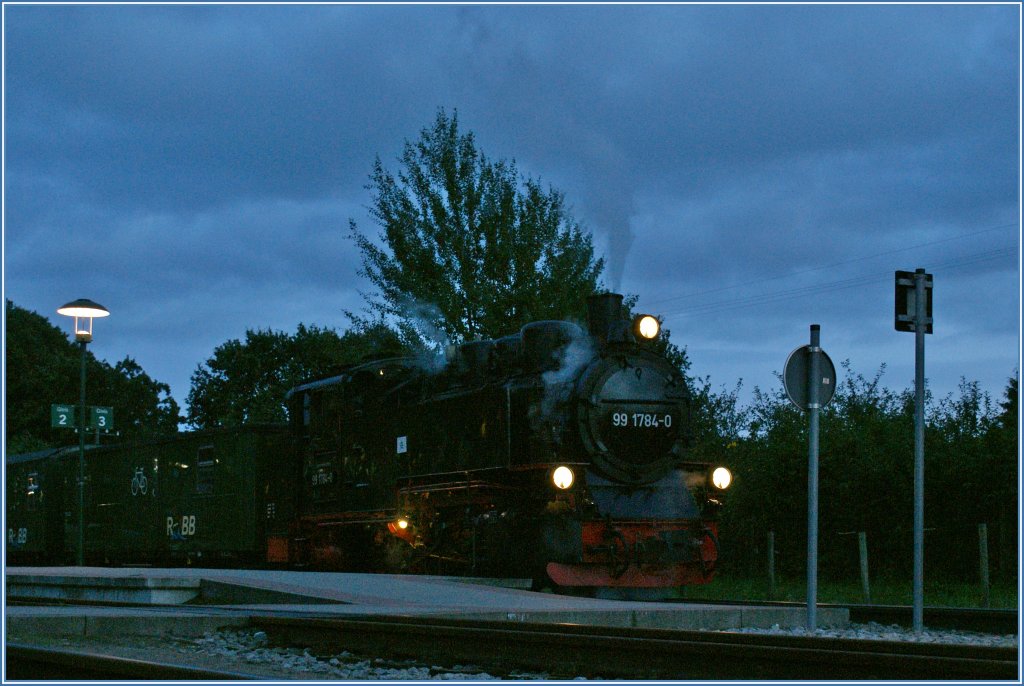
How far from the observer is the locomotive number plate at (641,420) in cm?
1330

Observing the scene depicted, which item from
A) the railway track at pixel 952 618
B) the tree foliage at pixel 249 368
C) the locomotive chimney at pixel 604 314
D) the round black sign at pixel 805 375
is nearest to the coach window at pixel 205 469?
the locomotive chimney at pixel 604 314

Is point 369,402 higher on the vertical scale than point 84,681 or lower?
higher

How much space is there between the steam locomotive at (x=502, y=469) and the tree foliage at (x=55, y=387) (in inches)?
1258

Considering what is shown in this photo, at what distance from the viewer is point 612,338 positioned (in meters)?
13.7

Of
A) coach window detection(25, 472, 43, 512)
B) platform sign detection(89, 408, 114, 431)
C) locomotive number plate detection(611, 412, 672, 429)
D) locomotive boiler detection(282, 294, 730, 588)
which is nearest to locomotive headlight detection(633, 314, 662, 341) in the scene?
locomotive boiler detection(282, 294, 730, 588)

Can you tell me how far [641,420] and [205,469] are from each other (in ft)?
30.1

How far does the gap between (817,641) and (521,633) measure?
1.71m

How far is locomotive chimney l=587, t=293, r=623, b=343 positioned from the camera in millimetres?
13867

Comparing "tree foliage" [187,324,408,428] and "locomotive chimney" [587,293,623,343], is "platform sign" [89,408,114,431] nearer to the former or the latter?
"locomotive chimney" [587,293,623,343]

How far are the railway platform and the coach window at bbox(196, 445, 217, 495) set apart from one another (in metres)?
4.18

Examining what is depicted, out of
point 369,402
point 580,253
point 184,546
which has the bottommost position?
point 184,546

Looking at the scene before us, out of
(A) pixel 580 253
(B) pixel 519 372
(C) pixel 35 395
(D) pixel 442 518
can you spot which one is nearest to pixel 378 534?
(D) pixel 442 518

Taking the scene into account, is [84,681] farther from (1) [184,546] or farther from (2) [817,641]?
(1) [184,546]

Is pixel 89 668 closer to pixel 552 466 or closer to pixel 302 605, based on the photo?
pixel 302 605
